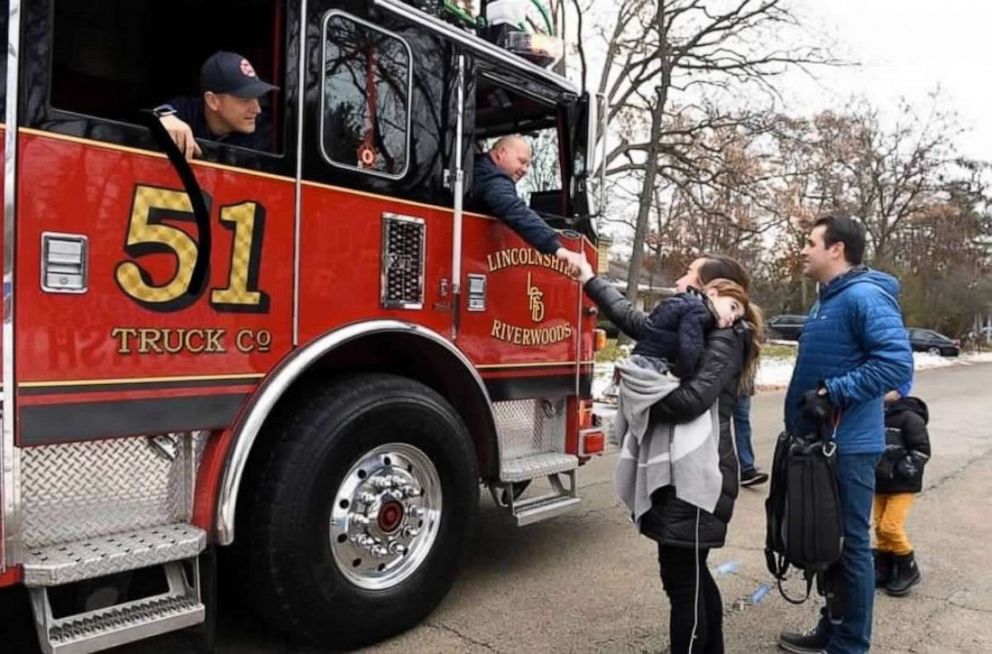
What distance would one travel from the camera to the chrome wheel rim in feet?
11.7

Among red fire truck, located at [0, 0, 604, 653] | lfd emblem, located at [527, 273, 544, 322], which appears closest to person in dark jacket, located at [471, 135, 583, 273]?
red fire truck, located at [0, 0, 604, 653]

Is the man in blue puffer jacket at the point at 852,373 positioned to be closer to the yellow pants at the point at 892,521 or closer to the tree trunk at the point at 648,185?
the yellow pants at the point at 892,521

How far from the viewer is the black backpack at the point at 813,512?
334 cm

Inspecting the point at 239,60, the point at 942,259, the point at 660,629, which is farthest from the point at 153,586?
→ the point at 942,259

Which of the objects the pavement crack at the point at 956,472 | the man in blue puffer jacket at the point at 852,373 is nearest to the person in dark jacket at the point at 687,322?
the man in blue puffer jacket at the point at 852,373

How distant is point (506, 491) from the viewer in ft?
14.7

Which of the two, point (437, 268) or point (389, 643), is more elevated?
point (437, 268)

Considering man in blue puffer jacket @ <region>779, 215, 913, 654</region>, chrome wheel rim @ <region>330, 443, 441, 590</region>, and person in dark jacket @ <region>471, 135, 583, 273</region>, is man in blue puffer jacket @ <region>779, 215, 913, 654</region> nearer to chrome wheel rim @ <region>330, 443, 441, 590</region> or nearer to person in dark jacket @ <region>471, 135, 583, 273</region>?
person in dark jacket @ <region>471, 135, 583, 273</region>

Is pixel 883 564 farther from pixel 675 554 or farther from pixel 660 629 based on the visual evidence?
pixel 675 554

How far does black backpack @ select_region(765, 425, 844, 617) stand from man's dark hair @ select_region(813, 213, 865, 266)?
2.33 feet

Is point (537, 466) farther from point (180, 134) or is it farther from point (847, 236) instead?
point (180, 134)

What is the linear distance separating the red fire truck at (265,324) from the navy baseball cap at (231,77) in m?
0.21

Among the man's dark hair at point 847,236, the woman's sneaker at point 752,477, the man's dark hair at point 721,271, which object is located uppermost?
the man's dark hair at point 847,236

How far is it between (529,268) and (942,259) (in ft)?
169
